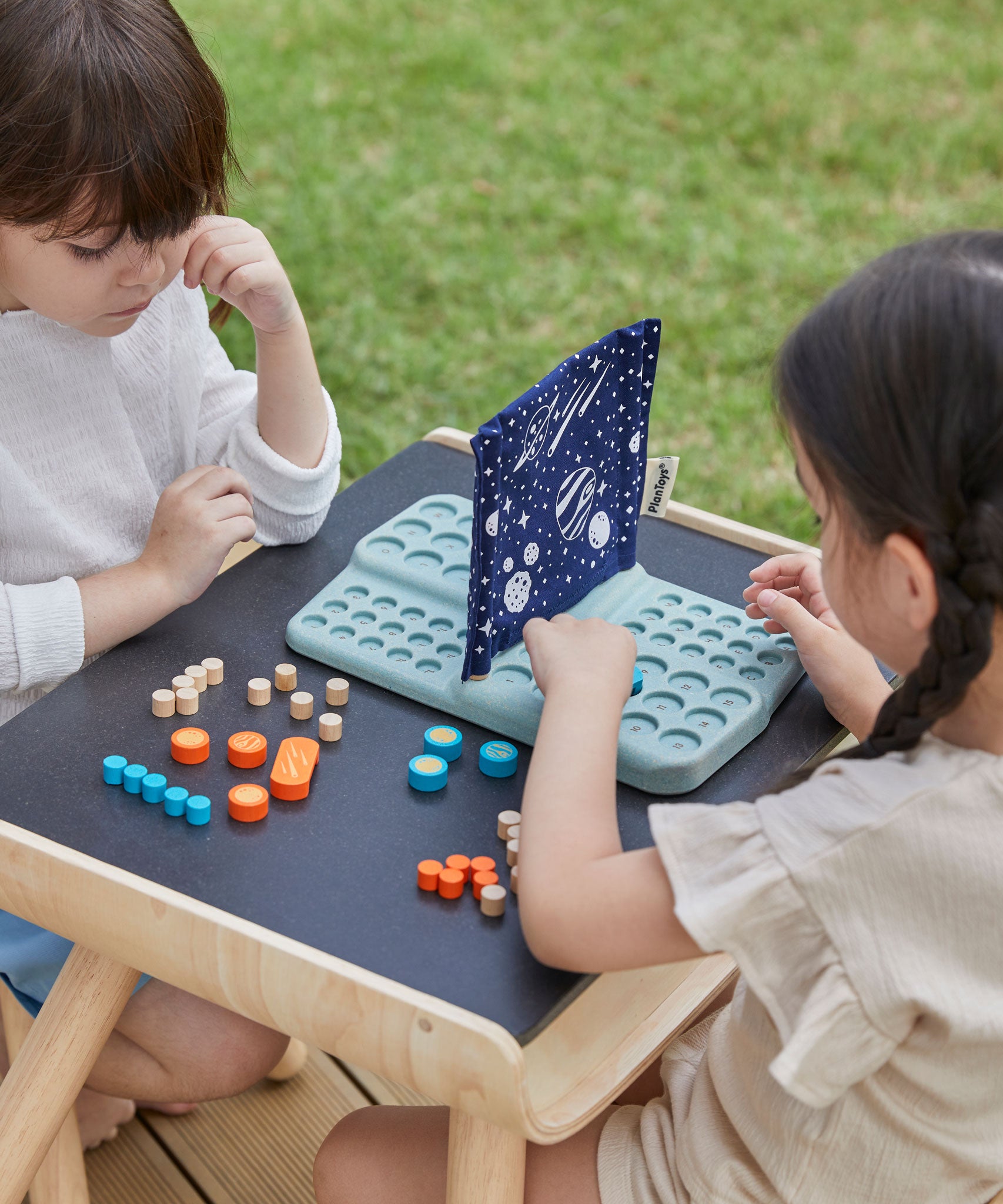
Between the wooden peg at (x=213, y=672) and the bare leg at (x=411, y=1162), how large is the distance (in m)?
0.33

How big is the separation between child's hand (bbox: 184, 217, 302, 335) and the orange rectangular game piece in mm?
423

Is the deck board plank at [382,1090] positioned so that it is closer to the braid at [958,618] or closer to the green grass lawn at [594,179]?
the braid at [958,618]

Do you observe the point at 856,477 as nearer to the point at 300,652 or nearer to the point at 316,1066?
the point at 300,652

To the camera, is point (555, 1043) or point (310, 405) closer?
point (555, 1043)

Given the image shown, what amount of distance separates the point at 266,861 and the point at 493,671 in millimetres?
235

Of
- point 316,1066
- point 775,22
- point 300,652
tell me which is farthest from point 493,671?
point 775,22

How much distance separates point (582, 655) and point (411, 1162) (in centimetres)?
38

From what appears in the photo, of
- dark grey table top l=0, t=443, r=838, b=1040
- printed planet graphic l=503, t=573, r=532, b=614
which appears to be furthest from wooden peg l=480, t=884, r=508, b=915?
printed planet graphic l=503, t=573, r=532, b=614

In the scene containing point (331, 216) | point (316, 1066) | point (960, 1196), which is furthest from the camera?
point (331, 216)

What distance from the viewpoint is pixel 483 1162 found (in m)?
0.88

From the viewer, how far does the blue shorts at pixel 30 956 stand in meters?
1.10

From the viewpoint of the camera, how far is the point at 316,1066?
1552 mm

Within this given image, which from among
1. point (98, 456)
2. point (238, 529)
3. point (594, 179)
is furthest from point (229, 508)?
point (594, 179)

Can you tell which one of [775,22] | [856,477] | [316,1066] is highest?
[856,477]
